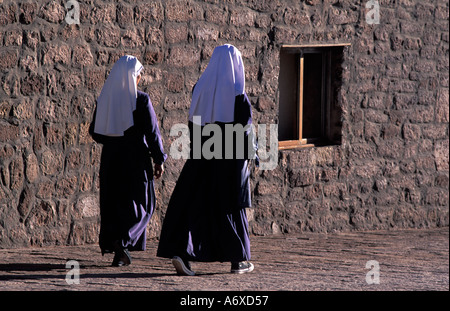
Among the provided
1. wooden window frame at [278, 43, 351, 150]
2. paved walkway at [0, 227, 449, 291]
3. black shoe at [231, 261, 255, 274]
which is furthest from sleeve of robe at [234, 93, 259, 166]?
wooden window frame at [278, 43, 351, 150]

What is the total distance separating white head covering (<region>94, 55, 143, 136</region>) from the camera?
6.84m

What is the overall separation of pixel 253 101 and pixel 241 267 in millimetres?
2570

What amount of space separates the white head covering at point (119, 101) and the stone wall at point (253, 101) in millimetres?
935

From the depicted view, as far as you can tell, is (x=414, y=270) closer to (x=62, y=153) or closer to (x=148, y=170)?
(x=148, y=170)

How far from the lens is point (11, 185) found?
7.50 meters

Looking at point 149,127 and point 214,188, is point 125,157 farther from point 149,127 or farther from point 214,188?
point 214,188

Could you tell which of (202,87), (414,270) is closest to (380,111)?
(414,270)

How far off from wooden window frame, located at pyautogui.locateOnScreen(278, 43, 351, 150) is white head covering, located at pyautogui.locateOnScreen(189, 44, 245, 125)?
2527mm

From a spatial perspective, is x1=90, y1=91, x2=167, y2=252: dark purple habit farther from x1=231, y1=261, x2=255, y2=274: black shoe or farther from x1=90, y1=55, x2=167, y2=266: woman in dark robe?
x1=231, y1=261, x2=255, y2=274: black shoe

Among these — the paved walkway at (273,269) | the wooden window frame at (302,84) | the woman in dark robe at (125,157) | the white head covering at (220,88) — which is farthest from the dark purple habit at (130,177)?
the wooden window frame at (302,84)

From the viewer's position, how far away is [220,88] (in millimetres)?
6664

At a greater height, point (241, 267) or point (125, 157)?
point (125, 157)

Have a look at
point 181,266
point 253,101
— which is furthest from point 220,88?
point 253,101

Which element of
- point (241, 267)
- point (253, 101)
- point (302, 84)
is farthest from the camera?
point (302, 84)
